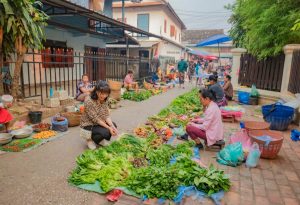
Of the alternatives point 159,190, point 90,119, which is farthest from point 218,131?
point 90,119

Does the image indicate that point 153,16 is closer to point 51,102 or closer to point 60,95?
point 60,95

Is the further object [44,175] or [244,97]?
[244,97]

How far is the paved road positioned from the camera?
3.35 meters

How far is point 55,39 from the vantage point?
1302cm

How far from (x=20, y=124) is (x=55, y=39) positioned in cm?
823

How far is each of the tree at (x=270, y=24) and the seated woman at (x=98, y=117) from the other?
6.97 m

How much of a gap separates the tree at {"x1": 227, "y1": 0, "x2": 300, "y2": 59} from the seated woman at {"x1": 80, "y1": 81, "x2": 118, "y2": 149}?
274 inches

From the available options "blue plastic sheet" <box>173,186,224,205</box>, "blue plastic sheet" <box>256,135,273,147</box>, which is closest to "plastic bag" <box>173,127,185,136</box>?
"blue plastic sheet" <box>256,135,273,147</box>

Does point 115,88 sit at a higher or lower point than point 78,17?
lower

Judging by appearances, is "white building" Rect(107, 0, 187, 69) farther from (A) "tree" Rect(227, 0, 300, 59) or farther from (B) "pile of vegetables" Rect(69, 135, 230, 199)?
(B) "pile of vegetables" Rect(69, 135, 230, 199)

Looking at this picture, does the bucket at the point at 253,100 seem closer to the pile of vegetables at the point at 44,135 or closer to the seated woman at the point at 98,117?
the seated woman at the point at 98,117

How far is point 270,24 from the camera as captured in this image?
9.18m

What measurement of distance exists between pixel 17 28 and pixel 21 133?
2545 mm

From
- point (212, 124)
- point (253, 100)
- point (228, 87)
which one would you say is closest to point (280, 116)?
point (212, 124)
